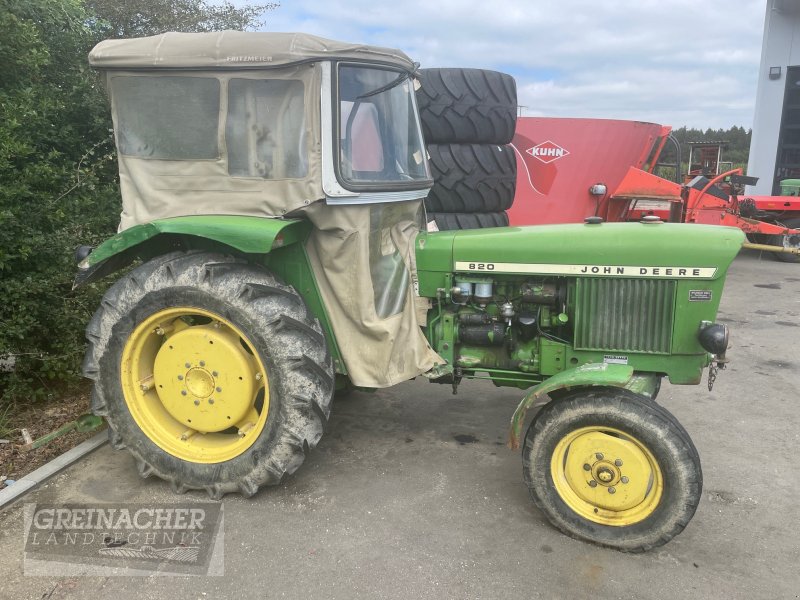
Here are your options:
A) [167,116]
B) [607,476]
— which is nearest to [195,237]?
[167,116]

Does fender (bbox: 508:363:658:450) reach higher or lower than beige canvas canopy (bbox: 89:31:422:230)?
lower

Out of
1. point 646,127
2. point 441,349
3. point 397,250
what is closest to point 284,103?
point 397,250

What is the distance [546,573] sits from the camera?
9.16 ft

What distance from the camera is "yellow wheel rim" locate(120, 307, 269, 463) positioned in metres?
3.29

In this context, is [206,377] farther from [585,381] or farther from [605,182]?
[605,182]

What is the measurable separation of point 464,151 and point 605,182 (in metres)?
5.28

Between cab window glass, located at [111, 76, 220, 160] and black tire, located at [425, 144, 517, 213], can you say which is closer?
cab window glass, located at [111, 76, 220, 160]

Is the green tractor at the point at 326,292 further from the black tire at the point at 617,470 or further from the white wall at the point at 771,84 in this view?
the white wall at the point at 771,84

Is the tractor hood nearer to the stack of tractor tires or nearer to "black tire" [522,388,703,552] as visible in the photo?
"black tire" [522,388,703,552]

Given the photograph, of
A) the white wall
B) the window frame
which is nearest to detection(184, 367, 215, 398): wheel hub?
the window frame

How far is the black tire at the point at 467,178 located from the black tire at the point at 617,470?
2.20 m

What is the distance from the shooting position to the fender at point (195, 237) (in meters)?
3.02

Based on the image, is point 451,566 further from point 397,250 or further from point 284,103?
point 284,103

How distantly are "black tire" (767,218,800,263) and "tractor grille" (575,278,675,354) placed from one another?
356 inches
